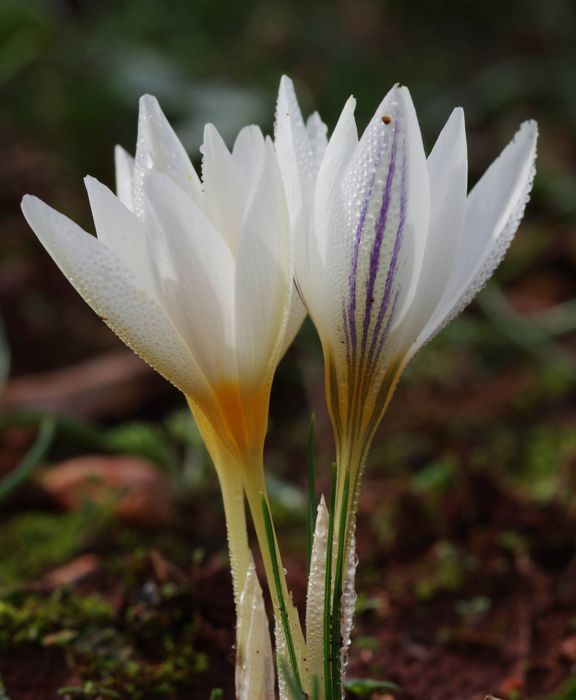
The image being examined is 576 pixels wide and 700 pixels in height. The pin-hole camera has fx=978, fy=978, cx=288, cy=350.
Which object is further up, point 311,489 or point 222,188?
point 222,188

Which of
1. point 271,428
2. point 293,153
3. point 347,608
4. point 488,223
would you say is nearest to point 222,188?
point 293,153

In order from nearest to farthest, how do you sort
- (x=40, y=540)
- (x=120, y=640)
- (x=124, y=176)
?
(x=124, y=176) < (x=120, y=640) < (x=40, y=540)

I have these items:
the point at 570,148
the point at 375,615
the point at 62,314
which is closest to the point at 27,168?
the point at 62,314

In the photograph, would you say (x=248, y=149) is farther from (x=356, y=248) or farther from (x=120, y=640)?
(x=120, y=640)

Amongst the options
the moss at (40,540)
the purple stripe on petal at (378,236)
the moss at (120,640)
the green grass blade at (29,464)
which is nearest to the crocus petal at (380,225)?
the purple stripe on petal at (378,236)

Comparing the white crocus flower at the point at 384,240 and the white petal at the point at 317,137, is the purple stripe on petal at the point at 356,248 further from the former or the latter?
the white petal at the point at 317,137

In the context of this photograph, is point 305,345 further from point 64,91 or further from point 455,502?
point 64,91
